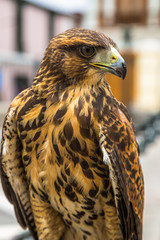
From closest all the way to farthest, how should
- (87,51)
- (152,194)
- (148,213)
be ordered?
(87,51), (148,213), (152,194)

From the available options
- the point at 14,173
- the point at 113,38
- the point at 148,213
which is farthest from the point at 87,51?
the point at 113,38

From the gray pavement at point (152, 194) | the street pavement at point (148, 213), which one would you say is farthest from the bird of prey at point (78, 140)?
the gray pavement at point (152, 194)

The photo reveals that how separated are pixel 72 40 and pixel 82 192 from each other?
72 cm

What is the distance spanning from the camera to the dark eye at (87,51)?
1.46 m

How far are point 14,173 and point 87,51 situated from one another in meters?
0.76

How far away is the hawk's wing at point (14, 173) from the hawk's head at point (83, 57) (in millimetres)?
334

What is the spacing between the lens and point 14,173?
69.7 inches

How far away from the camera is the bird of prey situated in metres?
1.49

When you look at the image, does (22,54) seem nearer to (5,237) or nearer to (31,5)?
(31,5)

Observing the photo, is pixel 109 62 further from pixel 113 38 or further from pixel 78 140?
pixel 113 38

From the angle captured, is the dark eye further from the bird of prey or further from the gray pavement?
the gray pavement

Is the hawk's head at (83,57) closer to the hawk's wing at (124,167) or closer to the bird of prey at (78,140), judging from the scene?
the bird of prey at (78,140)

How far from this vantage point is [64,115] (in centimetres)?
154

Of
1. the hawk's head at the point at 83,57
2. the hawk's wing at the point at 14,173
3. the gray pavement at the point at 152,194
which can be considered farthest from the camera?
the gray pavement at the point at 152,194
